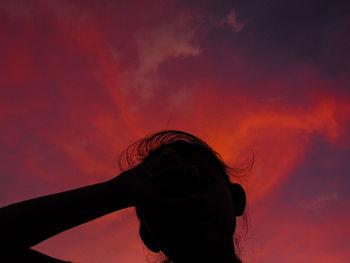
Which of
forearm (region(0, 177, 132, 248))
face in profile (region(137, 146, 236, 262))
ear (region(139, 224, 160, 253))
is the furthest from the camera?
ear (region(139, 224, 160, 253))

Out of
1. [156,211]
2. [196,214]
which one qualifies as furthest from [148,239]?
[196,214]

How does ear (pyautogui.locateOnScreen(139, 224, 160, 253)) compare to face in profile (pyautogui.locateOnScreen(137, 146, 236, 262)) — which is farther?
ear (pyautogui.locateOnScreen(139, 224, 160, 253))

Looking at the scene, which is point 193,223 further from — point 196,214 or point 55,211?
point 55,211

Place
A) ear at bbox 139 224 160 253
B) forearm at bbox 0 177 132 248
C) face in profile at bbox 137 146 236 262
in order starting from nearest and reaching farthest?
forearm at bbox 0 177 132 248 < face in profile at bbox 137 146 236 262 < ear at bbox 139 224 160 253

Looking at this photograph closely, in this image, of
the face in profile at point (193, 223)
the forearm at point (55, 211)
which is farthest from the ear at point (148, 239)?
the forearm at point (55, 211)

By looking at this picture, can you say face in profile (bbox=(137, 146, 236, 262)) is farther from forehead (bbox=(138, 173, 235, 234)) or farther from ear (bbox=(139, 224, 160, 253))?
ear (bbox=(139, 224, 160, 253))

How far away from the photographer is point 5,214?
1.72 metres

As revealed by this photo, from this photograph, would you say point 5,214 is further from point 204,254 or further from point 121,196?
point 204,254

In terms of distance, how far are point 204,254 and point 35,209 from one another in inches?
48.1

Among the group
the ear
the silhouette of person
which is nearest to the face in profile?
the silhouette of person

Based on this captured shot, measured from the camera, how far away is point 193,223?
2012mm

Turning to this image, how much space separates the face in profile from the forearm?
282 mm

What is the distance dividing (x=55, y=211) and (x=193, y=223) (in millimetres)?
957

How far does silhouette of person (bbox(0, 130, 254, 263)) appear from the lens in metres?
1.73
